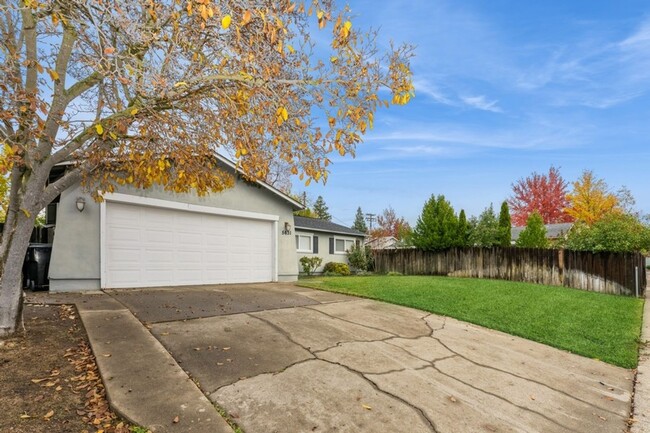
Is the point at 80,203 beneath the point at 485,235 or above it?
above

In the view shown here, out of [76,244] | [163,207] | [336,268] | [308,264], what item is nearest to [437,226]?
[336,268]

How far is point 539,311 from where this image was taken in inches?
332

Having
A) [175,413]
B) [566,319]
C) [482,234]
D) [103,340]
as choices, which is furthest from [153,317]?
[482,234]

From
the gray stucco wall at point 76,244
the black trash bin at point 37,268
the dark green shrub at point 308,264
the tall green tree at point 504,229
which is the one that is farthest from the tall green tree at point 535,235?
the black trash bin at point 37,268

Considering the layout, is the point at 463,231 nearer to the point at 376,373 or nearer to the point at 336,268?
the point at 336,268

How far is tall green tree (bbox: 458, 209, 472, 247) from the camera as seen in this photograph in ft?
57.4

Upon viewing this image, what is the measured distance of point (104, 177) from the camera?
5535 millimetres

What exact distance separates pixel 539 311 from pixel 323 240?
1293 cm

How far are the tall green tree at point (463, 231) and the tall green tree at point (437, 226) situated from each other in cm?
18

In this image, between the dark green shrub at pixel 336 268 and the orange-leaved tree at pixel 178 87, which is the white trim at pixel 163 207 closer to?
the orange-leaved tree at pixel 178 87

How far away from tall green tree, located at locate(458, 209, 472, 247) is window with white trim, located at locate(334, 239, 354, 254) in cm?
683

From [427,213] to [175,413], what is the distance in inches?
661

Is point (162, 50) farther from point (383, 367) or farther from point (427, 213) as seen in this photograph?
point (427, 213)

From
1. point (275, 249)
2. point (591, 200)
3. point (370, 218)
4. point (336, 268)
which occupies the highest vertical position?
point (591, 200)
